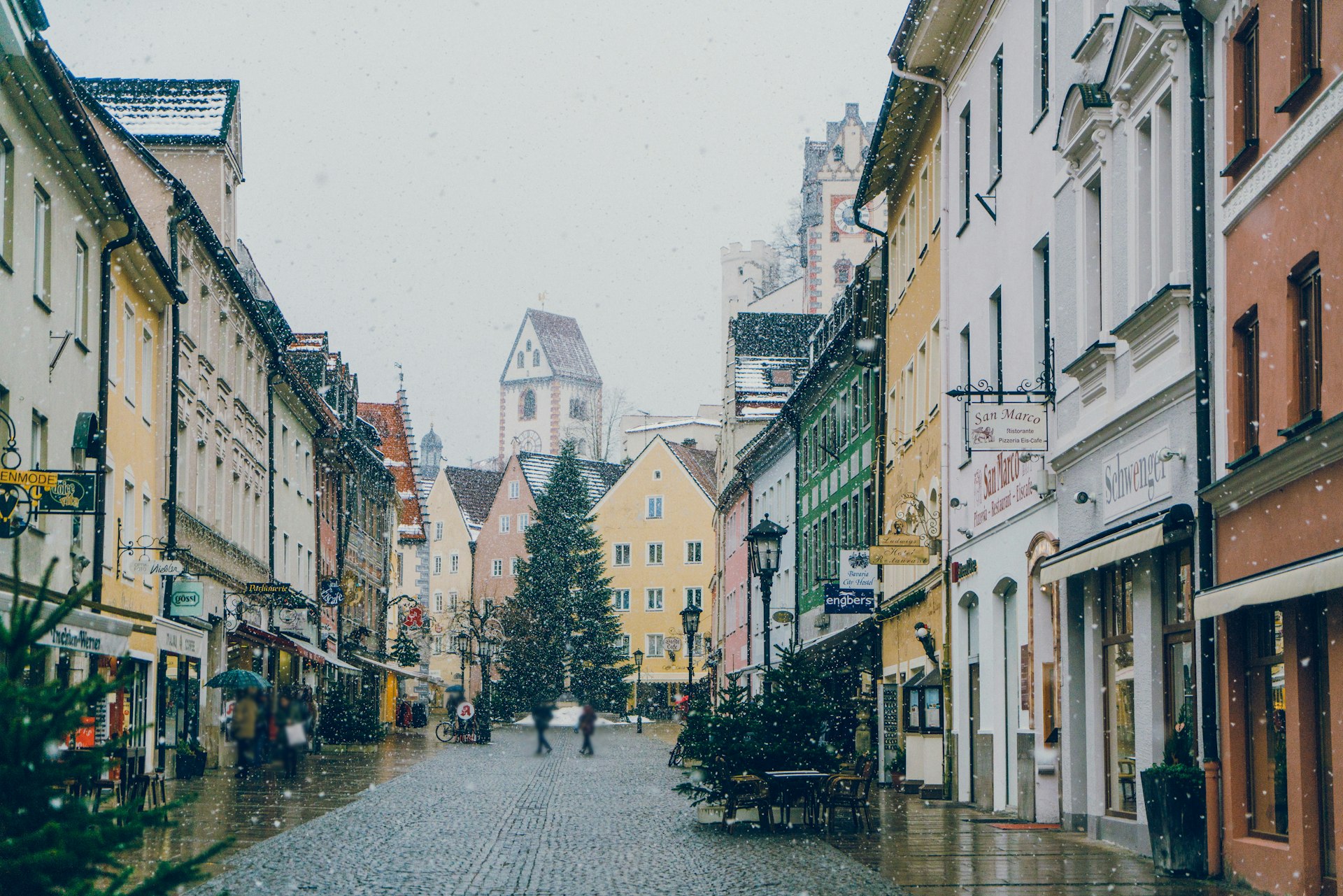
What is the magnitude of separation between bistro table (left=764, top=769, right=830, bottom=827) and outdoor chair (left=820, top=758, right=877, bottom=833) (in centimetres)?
12

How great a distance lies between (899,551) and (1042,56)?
7.56m

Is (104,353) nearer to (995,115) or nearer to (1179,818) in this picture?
(995,115)

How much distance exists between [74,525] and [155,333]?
22.4ft

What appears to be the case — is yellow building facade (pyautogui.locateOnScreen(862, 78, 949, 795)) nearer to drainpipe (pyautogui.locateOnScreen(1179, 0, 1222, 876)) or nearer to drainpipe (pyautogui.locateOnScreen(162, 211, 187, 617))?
drainpipe (pyautogui.locateOnScreen(1179, 0, 1222, 876))

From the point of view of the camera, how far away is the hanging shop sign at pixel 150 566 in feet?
87.1

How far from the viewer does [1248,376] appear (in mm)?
12727

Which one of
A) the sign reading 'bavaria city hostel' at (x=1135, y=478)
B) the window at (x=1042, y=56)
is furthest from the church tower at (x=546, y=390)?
the sign reading 'bavaria city hostel' at (x=1135, y=478)

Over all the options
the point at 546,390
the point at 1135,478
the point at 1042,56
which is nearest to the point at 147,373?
the point at 1042,56

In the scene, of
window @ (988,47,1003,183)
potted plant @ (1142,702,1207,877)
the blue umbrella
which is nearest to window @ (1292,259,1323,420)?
potted plant @ (1142,702,1207,877)

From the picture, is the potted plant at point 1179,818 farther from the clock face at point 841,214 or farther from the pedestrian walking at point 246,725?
the clock face at point 841,214

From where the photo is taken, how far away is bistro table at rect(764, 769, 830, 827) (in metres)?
17.6

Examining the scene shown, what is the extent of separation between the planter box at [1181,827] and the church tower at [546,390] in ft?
489

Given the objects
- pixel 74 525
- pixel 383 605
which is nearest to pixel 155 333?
pixel 74 525

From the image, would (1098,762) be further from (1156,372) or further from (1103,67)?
(1103,67)
